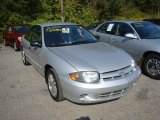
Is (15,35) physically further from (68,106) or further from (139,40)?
(68,106)

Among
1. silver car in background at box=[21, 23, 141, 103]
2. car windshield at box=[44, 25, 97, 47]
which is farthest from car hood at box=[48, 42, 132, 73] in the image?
car windshield at box=[44, 25, 97, 47]

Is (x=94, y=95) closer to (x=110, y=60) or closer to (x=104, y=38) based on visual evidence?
(x=110, y=60)

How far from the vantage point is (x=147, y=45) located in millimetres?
6496

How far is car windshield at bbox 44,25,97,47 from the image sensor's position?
566cm

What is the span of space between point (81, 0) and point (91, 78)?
2272 centimetres

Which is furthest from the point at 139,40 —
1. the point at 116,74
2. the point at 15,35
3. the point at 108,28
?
the point at 15,35

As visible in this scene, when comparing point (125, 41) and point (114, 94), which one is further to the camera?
point (125, 41)

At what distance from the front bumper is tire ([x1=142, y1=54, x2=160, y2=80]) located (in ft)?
6.48

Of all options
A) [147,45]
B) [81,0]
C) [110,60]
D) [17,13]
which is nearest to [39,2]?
[17,13]

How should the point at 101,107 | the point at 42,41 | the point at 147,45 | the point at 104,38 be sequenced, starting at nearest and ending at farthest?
the point at 101,107 → the point at 42,41 → the point at 147,45 → the point at 104,38

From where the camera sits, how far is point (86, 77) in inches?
170

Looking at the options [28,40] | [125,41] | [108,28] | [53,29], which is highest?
[53,29]

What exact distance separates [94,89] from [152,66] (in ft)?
9.13

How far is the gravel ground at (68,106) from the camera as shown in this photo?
14.5 ft
